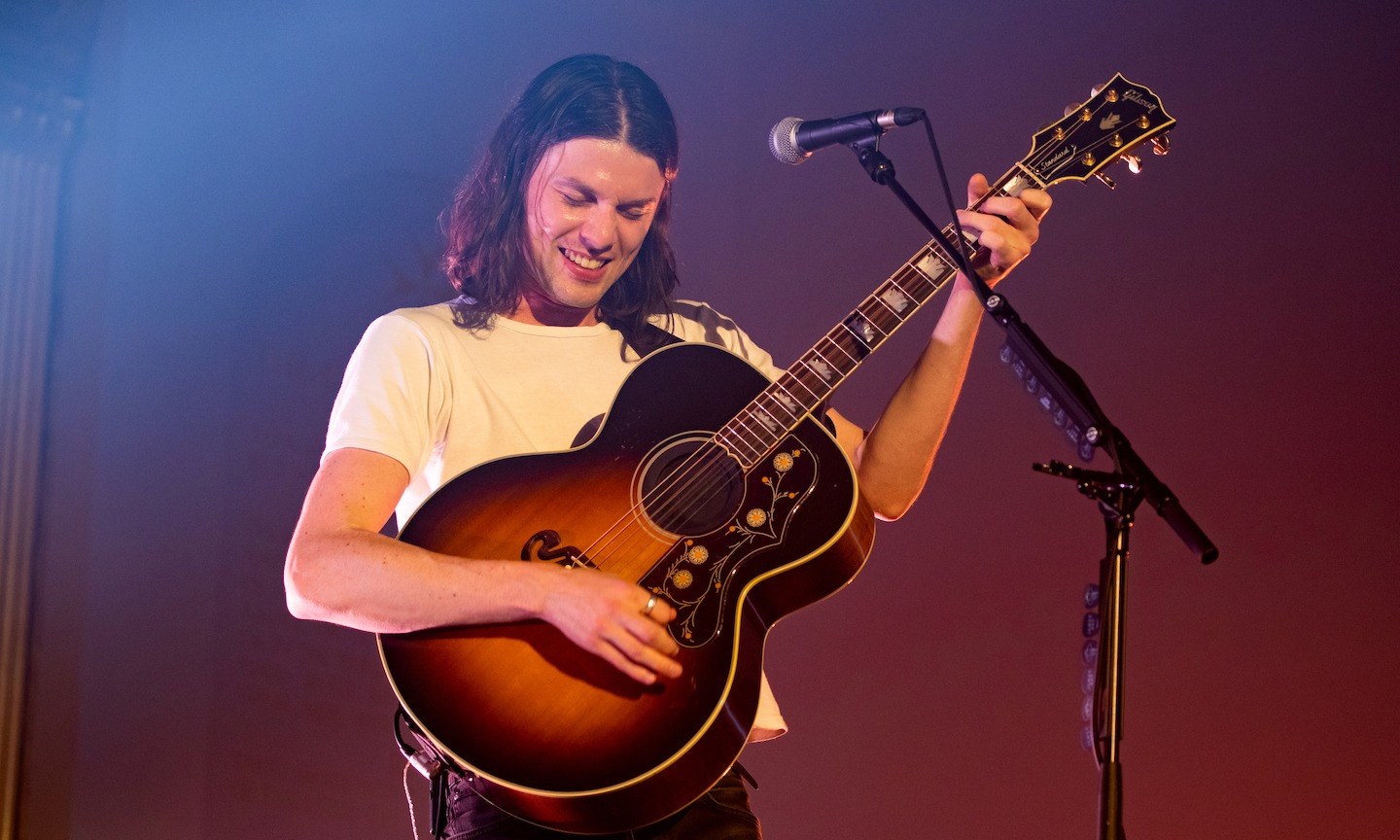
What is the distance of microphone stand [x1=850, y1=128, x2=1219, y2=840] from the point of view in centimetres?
146

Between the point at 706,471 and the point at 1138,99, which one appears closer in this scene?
the point at 706,471

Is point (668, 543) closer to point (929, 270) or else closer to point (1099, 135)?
point (929, 270)

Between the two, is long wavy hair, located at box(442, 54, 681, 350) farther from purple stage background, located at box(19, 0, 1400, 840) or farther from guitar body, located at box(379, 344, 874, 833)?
purple stage background, located at box(19, 0, 1400, 840)

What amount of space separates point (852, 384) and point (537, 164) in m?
1.28

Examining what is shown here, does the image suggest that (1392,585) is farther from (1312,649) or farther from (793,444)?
(793,444)

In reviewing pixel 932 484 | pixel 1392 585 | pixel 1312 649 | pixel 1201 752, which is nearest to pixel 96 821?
pixel 932 484

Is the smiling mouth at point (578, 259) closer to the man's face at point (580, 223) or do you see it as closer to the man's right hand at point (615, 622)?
the man's face at point (580, 223)

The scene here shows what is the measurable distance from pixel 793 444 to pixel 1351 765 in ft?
6.90

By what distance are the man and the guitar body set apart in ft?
0.20

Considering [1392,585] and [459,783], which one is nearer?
[459,783]

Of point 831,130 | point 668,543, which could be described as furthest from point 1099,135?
point 668,543

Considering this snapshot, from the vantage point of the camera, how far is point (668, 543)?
73.7 inches

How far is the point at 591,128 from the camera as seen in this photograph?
7.67 feet

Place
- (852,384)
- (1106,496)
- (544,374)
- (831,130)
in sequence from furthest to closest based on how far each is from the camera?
1. (852,384)
2. (544,374)
3. (831,130)
4. (1106,496)
